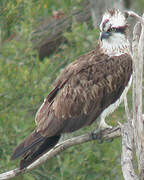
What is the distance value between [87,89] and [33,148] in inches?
38.4

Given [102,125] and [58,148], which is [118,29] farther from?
[58,148]

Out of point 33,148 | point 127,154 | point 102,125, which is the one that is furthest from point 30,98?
point 127,154

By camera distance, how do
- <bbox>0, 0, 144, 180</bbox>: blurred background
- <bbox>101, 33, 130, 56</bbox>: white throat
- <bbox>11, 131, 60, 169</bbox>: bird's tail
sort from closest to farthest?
<bbox>11, 131, 60, 169</bbox>: bird's tail, <bbox>101, 33, 130, 56</bbox>: white throat, <bbox>0, 0, 144, 180</bbox>: blurred background

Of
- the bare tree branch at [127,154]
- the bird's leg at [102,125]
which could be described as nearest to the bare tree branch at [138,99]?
the bare tree branch at [127,154]

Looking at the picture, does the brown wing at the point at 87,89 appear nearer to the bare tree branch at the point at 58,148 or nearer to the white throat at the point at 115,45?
the white throat at the point at 115,45

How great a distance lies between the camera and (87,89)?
6801 mm

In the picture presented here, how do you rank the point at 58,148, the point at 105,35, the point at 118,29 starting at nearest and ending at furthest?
the point at 58,148, the point at 105,35, the point at 118,29

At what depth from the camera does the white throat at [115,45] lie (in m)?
6.81

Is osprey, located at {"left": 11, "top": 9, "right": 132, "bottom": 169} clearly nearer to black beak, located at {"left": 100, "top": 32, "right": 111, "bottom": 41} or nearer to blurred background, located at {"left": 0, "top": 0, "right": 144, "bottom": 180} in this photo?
black beak, located at {"left": 100, "top": 32, "right": 111, "bottom": 41}

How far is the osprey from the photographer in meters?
6.71

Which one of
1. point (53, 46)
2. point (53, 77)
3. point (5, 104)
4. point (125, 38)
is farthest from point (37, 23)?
point (125, 38)

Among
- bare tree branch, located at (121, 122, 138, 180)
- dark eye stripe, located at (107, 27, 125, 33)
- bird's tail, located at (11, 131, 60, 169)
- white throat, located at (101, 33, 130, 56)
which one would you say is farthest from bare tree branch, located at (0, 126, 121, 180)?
dark eye stripe, located at (107, 27, 125, 33)

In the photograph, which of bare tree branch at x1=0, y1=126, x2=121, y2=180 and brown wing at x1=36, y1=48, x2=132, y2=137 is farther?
brown wing at x1=36, y1=48, x2=132, y2=137

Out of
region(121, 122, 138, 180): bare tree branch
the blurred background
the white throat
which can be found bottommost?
the blurred background
